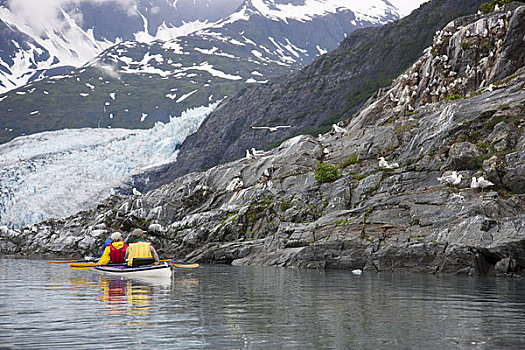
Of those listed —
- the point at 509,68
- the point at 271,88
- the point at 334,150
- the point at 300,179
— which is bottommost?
the point at 300,179

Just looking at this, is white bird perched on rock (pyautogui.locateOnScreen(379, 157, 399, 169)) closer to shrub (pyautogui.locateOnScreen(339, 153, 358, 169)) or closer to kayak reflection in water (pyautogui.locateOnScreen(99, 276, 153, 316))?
shrub (pyautogui.locateOnScreen(339, 153, 358, 169))

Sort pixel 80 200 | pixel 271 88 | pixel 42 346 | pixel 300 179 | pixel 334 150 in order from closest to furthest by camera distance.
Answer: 1. pixel 42 346
2. pixel 300 179
3. pixel 334 150
4. pixel 80 200
5. pixel 271 88

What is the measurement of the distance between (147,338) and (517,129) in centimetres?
3417

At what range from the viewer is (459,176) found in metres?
32.3

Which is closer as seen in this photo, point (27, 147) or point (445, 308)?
point (445, 308)

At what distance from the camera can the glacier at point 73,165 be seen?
86938 mm

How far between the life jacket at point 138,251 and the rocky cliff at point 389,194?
40.0 ft

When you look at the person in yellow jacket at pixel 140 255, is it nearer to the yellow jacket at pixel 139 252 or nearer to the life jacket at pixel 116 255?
the yellow jacket at pixel 139 252

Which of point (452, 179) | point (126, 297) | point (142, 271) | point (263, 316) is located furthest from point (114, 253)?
point (452, 179)

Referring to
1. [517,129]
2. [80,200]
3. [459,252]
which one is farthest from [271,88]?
[459,252]

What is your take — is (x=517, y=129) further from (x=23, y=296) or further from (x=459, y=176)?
(x=23, y=296)

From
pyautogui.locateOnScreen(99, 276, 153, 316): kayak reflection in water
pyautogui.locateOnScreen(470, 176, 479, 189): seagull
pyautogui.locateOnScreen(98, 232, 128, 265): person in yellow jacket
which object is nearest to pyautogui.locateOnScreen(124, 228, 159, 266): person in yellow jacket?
pyautogui.locateOnScreen(99, 276, 153, 316): kayak reflection in water

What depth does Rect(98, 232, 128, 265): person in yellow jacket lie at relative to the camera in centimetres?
2636

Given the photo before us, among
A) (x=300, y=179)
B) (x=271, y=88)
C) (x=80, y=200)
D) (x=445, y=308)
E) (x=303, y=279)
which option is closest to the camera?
(x=445, y=308)
